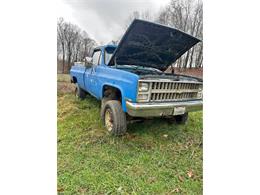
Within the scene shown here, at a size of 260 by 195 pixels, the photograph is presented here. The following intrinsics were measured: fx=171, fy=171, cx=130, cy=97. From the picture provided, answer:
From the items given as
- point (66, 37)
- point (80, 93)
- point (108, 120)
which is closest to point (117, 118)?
point (108, 120)

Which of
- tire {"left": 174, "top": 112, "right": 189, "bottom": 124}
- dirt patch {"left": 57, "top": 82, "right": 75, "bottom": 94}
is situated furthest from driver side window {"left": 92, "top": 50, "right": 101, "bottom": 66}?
tire {"left": 174, "top": 112, "right": 189, "bottom": 124}

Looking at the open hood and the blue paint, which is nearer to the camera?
the blue paint

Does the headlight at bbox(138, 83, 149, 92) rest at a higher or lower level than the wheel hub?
higher

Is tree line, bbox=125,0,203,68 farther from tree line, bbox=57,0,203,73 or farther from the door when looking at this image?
the door

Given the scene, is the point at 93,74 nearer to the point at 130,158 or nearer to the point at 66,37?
the point at 66,37

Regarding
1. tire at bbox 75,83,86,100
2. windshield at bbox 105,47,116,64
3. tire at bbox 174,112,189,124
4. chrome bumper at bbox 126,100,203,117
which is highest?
windshield at bbox 105,47,116,64

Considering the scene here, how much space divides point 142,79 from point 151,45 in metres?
0.90

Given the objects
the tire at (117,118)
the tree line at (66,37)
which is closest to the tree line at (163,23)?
the tree line at (66,37)

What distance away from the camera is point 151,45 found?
2441 mm

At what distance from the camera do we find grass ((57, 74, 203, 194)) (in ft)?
4.46

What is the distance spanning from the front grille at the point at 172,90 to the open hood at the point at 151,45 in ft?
1.82

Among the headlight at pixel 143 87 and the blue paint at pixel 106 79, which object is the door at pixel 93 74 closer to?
the blue paint at pixel 106 79
